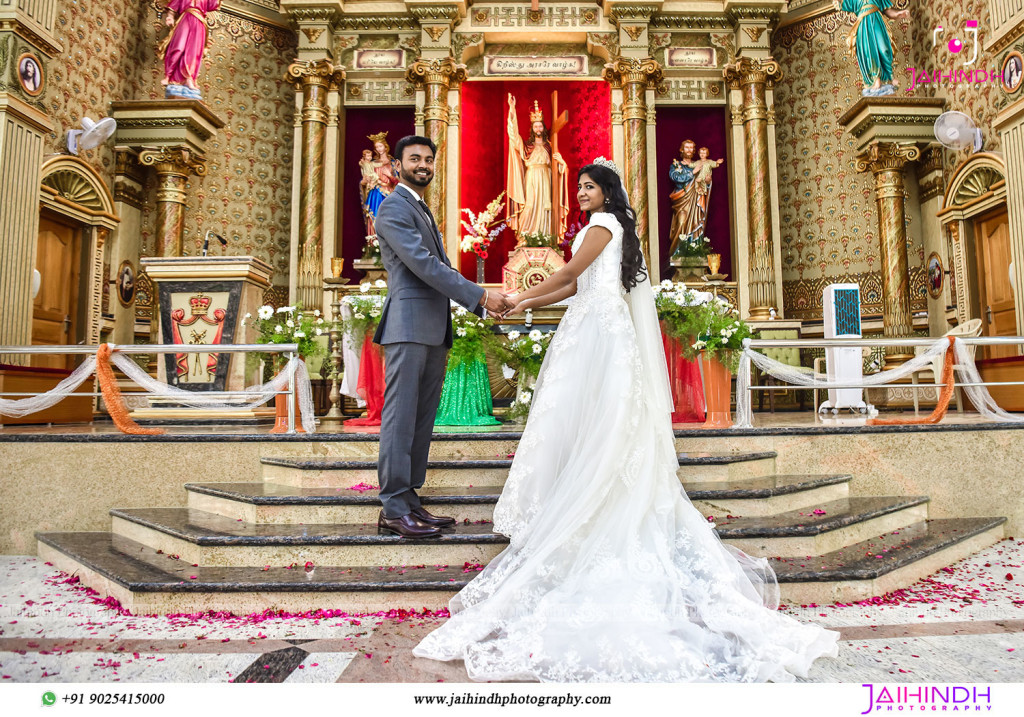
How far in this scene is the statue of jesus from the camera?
10.1m

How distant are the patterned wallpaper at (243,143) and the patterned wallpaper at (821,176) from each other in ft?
26.4

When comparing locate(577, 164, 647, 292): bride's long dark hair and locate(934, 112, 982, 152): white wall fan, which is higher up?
locate(934, 112, 982, 152): white wall fan

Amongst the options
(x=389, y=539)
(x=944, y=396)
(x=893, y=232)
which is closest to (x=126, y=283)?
(x=389, y=539)

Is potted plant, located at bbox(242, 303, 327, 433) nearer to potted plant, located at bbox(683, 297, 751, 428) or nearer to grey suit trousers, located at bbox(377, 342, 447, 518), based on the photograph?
grey suit trousers, located at bbox(377, 342, 447, 518)

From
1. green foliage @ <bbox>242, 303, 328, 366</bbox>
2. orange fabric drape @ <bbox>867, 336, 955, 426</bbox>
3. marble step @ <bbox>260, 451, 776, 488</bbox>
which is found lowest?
marble step @ <bbox>260, 451, 776, 488</bbox>

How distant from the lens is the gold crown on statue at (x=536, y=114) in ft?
33.2

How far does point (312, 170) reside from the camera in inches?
387

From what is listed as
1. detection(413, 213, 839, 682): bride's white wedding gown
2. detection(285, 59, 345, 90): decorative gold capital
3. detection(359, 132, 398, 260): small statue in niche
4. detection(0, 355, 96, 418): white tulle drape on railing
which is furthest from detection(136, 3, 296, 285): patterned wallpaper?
Result: detection(413, 213, 839, 682): bride's white wedding gown

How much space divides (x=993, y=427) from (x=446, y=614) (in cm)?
415

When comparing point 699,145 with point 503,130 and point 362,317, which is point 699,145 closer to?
point 503,130

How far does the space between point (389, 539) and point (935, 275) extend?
9081 millimetres

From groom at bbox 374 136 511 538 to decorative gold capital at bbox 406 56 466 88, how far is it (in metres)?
7.31

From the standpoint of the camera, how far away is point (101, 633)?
2.74m

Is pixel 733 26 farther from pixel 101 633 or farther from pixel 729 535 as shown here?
pixel 101 633
